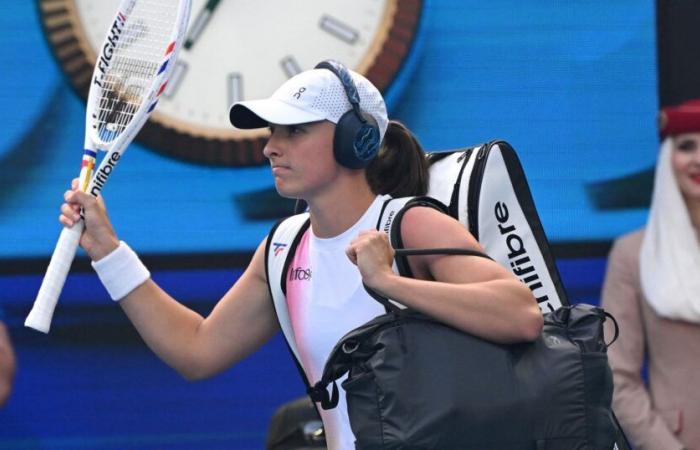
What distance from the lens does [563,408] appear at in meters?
2.58

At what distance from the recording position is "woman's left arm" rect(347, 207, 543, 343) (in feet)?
8.47

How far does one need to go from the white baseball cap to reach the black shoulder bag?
1.31ft

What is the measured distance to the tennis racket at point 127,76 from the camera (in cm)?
312

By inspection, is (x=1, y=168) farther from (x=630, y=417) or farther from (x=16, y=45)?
(x=630, y=417)

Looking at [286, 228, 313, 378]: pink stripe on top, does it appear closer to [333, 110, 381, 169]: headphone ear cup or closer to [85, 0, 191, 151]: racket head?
[333, 110, 381, 169]: headphone ear cup

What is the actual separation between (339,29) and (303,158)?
1590 millimetres

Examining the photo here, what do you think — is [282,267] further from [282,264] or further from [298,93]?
[298,93]

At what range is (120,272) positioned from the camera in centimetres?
301

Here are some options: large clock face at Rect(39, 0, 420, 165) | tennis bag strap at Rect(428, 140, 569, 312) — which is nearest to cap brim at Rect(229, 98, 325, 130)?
tennis bag strap at Rect(428, 140, 569, 312)

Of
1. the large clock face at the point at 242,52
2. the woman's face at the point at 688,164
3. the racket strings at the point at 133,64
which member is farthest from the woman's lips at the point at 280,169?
the woman's face at the point at 688,164

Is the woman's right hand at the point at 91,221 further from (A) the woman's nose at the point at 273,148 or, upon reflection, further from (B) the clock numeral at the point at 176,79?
(B) the clock numeral at the point at 176,79

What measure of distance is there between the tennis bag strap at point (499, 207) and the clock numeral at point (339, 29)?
1.35 meters

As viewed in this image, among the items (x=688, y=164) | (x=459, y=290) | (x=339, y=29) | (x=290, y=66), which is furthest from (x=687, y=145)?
(x=459, y=290)

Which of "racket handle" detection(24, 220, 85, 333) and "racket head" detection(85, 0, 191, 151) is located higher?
"racket head" detection(85, 0, 191, 151)
